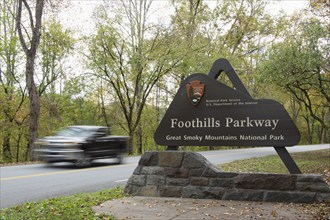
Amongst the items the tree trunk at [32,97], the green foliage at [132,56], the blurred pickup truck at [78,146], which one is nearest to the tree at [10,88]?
the green foliage at [132,56]

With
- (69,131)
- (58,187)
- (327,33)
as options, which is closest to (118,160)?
(69,131)

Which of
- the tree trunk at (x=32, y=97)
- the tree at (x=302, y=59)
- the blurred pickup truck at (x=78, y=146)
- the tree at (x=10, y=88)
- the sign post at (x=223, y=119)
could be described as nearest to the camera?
the sign post at (x=223, y=119)

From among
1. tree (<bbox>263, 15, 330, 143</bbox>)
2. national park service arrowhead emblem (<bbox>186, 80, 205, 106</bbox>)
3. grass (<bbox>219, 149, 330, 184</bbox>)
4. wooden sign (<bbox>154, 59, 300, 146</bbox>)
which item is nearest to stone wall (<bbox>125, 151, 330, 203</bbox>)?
wooden sign (<bbox>154, 59, 300, 146</bbox>)

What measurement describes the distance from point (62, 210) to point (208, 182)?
2.90m

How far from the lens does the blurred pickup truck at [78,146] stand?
1289cm

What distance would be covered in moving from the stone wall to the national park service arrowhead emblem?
1152mm

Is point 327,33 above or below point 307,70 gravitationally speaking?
above

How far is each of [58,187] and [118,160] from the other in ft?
20.9

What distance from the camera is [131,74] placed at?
29.8 m

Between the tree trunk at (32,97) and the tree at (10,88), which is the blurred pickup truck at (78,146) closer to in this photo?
the tree trunk at (32,97)

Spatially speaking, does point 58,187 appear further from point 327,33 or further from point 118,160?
point 327,33

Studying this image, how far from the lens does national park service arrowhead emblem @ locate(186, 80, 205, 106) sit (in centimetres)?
756

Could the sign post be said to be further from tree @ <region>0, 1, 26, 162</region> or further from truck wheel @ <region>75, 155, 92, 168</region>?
tree @ <region>0, 1, 26, 162</region>

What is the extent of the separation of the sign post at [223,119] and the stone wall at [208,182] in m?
0.35
